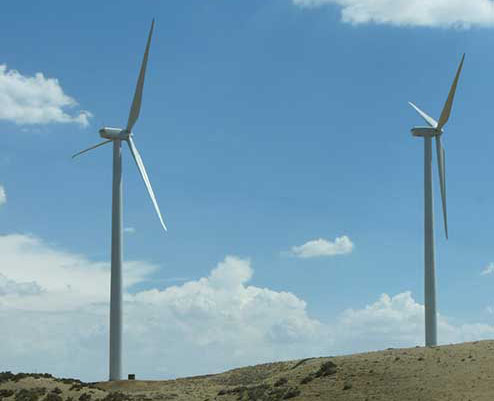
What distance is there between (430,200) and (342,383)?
1129 inches

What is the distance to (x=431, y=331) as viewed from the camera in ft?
280

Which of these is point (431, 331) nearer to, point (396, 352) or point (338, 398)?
point (396, 352)

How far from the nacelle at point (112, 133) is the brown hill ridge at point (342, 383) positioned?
2660 centimetres

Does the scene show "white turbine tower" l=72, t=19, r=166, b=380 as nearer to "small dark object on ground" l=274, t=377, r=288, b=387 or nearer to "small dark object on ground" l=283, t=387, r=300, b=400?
"small dark object on ground" l=274, t=377, r=288, b=387

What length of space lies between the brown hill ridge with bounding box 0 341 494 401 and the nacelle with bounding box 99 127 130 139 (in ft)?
87.3

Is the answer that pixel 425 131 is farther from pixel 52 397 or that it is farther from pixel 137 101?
pixel 52 397

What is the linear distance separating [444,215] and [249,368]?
91.2 feet

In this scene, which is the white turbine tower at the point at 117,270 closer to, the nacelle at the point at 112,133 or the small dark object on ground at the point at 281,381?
the nacelle at the point at 112,133

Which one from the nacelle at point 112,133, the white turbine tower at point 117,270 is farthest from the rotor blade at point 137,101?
the white turbine tower at point 117,270

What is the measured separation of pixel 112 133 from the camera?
89188 mm

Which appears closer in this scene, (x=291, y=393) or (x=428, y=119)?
(x=291, y=393)

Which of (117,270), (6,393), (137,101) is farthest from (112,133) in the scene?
(6,393)

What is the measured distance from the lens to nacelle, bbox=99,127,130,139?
293ft

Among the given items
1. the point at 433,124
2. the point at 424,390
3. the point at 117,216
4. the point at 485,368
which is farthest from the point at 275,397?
the point at 433,124
